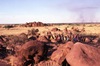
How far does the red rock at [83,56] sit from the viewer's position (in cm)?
983

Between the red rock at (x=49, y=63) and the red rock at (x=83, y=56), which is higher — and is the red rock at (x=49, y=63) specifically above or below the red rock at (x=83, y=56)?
below

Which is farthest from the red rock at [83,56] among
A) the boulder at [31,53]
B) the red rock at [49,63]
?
the boulder at [31,53]

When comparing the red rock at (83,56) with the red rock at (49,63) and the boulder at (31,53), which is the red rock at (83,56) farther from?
the boulder at (31,53)

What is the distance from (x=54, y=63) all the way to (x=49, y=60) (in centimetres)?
59

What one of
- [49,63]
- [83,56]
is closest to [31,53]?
[49,63]

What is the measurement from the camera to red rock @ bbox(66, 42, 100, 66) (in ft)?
32.2

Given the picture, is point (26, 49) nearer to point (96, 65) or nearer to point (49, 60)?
point (49, 60)

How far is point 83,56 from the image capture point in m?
10.2

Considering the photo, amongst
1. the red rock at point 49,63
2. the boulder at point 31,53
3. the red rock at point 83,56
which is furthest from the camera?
the boulder at point 31,53

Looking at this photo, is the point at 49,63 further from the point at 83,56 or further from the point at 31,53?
the point at 83,56

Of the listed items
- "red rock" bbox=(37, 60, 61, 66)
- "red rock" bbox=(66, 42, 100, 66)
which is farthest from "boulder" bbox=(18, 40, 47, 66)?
"red rock" bbox=(66, 42, 100, 66)

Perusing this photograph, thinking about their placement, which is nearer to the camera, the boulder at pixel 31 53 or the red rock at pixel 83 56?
the red rock at pixel 83 56

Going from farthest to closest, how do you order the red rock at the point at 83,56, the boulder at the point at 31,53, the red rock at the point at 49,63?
the boulder at the point at 31,53 → the red rock at the point at 49,63 → the red rock at the point at 83,56

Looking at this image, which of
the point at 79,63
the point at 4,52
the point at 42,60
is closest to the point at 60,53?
the point at 42,60
